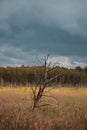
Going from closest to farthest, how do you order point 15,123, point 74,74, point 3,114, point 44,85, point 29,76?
point 15,123
point 3,114
point 44,85
point 29,76
point 74,74

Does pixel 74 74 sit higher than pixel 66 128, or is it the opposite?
pixel 74 74

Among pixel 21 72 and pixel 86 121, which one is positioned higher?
pixel 21 72

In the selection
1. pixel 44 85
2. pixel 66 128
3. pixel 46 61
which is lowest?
pixel 66 128

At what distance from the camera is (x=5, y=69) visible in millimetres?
60188

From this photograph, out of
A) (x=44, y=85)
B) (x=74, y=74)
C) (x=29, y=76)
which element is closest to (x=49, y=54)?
(x=44, y=85)

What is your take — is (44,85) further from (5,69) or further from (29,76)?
(5,69)

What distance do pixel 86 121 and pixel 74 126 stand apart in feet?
2.46

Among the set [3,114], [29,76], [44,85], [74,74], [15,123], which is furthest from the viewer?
[74,74]

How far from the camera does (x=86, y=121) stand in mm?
10016

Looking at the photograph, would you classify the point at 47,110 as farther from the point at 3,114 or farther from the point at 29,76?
the point at 29,76

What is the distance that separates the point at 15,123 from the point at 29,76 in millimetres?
44281

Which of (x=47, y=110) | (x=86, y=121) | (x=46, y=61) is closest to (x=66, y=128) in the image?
(x=86, y=121)

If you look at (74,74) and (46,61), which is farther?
(74,74)

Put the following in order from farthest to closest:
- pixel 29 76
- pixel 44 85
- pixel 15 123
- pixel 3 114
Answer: pixel 29 76 → pixel 44 85 → pixel 3 114 → pixel 15 123
